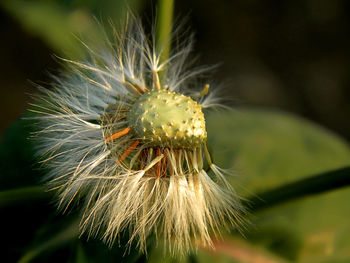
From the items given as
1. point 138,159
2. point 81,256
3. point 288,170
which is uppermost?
point 288,170

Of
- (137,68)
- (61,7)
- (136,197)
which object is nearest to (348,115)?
(61,7)

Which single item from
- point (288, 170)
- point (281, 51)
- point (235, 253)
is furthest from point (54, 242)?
point (281, 51)

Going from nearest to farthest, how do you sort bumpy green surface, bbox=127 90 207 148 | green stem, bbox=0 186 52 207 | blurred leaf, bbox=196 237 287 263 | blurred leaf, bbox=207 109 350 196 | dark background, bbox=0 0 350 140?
bumpy green surface, bbox=127 90 207 148, green stem, bbox=0 186 52 207, blurred leaf, bbox=196 237 287 263, blurred leaf, bbox=207 109 350 196, dark background, bbox=0 0 350 140

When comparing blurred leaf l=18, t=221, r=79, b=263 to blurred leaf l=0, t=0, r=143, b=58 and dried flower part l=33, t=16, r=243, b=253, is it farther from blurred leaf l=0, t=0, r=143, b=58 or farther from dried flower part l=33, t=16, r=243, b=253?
blurred leaf l=0, t=0, r=143, b=58

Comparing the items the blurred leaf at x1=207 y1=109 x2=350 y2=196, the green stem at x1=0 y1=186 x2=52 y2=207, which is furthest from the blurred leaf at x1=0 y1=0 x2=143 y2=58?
the green stem at x1=0 y1=186 x2=52 y2=207

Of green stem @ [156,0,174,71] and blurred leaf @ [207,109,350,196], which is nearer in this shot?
green stem @ [156,0,174,71]

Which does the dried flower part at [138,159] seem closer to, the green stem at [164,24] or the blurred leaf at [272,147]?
Answer: the green stem at [164,24]

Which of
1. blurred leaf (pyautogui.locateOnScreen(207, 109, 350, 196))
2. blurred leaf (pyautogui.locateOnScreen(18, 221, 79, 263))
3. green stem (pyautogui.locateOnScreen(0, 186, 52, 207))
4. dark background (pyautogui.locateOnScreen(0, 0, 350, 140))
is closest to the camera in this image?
green stem (pyautogui.locateOnScreen(0, 186, 52, 207))

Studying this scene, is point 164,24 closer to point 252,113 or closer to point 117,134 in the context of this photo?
point 117,134
